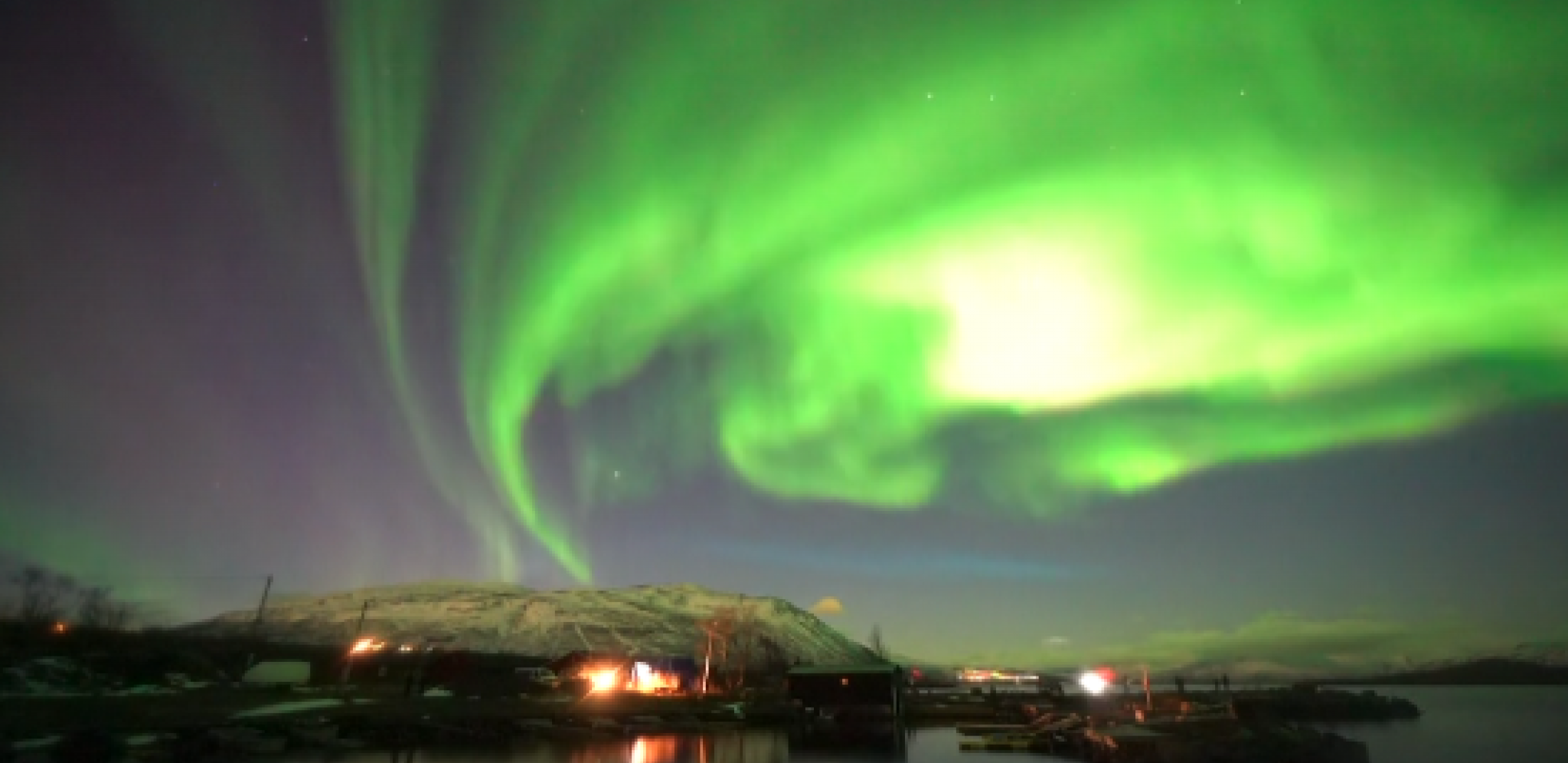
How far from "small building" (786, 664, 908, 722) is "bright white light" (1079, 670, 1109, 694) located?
18569 millimetres

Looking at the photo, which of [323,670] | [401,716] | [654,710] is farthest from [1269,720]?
[323,670]

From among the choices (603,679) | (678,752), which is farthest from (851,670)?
(678,752)

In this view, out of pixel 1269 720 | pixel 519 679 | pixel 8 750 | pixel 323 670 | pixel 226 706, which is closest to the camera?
pixel 8 750

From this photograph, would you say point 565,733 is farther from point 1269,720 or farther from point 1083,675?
point 1083,675

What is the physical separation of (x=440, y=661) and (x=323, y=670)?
33.6ft

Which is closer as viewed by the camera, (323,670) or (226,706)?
(226,706)

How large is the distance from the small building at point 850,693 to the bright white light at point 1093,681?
60.9ft

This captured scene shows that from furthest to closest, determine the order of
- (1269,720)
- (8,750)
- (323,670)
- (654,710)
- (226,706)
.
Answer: (323,670) → (654,710) → (1269,720) → (226,706) → (8,750)

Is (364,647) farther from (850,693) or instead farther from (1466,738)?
(1466,738)

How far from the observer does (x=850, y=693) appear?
263ft

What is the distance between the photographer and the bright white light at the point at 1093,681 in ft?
275

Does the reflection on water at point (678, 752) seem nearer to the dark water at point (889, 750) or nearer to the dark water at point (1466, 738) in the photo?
the dark water at point (889, 750)

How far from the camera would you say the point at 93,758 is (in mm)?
35375

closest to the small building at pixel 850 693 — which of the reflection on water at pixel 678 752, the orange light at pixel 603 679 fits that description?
the reflection on water at pixel 678 752
